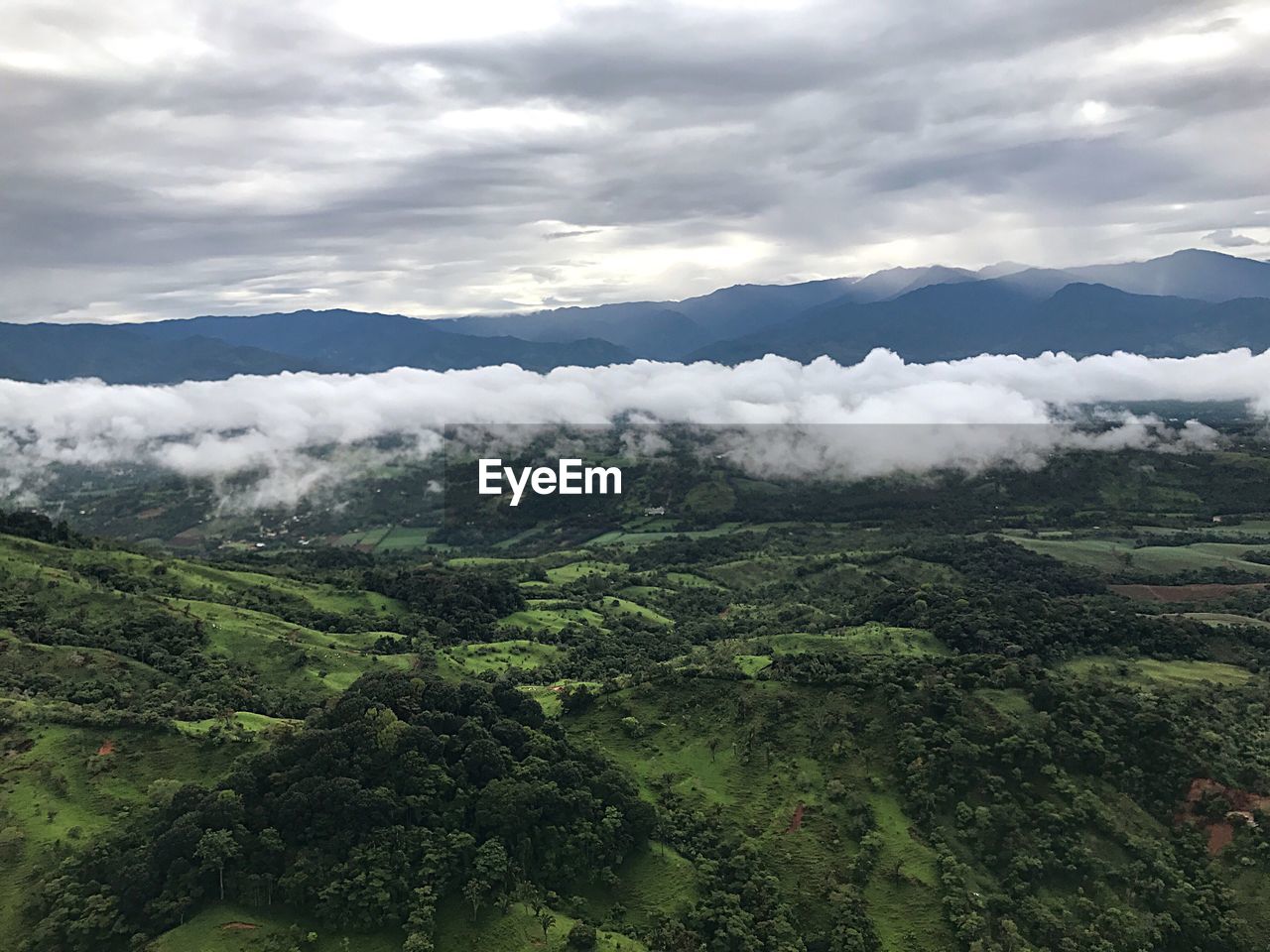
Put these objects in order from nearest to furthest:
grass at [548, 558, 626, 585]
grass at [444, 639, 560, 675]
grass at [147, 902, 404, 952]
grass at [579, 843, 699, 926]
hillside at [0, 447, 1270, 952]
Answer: grass at [147, 902, 404, 952] < hillside at [0, 447, 1270, 952] < grass at [579, 843, 699, 926] < grass at [444, 639, 560, 675] < grass at [548, 558, 626, 585]

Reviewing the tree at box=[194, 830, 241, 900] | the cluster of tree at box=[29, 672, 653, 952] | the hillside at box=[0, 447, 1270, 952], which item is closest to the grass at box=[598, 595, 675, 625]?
the hillside at box=[0, 447, 1270, 952]

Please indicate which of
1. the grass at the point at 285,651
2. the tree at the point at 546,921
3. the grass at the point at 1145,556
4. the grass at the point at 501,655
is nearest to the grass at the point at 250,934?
the tree at the point at 546,921

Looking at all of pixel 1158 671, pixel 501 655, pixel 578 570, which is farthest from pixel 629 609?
pixel 1158 671

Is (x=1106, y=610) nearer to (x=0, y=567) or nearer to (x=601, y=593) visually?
(x=601, y=593)

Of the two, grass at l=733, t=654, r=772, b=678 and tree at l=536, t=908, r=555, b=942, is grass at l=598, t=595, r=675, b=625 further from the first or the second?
tree at l=536, t=908, r=555, b=942

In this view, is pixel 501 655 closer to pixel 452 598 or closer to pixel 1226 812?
pixel 452 598

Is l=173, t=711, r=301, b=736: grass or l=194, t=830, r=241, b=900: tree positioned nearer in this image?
l=194, t=830, r=241, b=900: tree

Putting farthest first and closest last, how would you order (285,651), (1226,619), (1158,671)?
1. (1226,619)
2. (285,651)
3. (1158,671)

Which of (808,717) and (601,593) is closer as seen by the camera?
(808,717)

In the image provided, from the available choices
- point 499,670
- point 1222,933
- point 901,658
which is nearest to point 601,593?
point 499,670

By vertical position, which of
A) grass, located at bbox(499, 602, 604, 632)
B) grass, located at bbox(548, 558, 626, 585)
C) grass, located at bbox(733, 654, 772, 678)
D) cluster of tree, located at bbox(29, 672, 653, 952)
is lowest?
grass, located at bbox(548, 558, 626, 585)

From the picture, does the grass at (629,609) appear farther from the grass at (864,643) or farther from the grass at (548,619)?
the grass at (864,643)
